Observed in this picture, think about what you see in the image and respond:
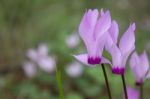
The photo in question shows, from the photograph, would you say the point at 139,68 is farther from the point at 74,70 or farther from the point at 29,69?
the point at 29,69

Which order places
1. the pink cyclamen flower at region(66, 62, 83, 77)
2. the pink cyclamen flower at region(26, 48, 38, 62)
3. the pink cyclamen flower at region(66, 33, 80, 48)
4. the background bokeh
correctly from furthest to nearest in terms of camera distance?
the pink cyclamen flower at region(66, 33, 80, 48) → the pink cyclamen flower at region(26, 48, 38, 62) → the pink cyclamen flower at region(66, 62, 83, 77) → the background bokeh

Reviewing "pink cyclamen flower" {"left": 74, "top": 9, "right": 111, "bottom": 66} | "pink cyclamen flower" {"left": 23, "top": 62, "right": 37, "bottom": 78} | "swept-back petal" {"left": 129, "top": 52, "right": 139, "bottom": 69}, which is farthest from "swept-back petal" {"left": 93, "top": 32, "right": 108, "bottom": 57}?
"pink cyclamen flower" {"left": 23, "top": 62, "right": 37, "bottom": 78}

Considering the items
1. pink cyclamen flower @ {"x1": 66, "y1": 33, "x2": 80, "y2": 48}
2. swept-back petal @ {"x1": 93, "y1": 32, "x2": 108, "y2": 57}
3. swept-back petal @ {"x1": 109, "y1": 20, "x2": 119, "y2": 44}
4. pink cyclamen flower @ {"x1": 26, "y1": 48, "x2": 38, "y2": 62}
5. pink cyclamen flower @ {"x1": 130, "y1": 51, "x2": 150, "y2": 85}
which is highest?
swept-back petal @ {"x1": 109, "y1": 20, "x2": 119, "y2": 44}

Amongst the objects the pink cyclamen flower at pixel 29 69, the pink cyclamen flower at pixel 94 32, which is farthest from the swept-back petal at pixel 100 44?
the pink cyclamen flower at pixel 29 69

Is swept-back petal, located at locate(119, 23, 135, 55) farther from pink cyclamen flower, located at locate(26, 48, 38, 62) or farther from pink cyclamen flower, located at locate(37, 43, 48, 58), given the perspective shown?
pink cyclamen flower, located at locate(37, 43, 48, 58)

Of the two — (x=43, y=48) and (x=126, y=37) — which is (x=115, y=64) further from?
(x=43, y=48)

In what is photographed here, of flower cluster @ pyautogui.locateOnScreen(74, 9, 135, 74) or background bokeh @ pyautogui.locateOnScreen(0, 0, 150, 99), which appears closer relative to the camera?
flower cluster @ pyautogui.locateOnScreen(74, 9, 135, 74)

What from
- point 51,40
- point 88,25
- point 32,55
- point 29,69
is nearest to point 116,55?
point 88,25
